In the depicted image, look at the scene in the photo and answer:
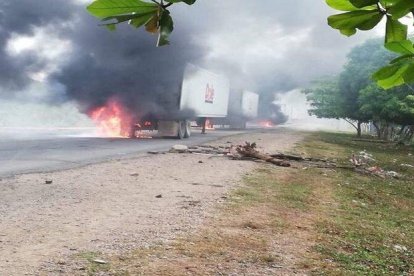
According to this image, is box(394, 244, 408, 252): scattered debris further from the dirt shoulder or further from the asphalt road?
the asphalt road

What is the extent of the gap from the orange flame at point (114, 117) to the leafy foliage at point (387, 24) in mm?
20803

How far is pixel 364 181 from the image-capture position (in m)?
11.6

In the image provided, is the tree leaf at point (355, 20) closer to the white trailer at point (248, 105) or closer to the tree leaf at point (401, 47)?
the tree leaf at point (401, 47)

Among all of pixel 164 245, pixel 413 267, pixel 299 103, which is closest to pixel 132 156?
pixel 164 245

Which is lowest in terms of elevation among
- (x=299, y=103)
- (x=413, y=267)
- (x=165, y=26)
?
(x=413, y=267)

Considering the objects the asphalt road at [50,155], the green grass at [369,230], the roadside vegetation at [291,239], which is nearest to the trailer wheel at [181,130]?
the asphalt road at [50,155]

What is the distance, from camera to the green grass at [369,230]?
478 centimetres

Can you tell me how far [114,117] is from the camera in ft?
72.8

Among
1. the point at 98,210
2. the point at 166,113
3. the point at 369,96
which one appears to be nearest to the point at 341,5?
the point at 98,210

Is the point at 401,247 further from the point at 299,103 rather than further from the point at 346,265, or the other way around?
the point at 299,103

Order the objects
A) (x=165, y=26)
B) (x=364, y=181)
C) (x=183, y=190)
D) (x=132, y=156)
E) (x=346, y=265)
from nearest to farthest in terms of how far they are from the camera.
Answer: (x=165, y=26), (x=346, y=265), (x=183, y=190), (x=364, y=181), (x=132, y=156)

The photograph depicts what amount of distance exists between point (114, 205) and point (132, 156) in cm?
656

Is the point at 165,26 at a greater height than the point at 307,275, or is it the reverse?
the point at 165,26

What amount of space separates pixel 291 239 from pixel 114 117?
17930 millimetres
